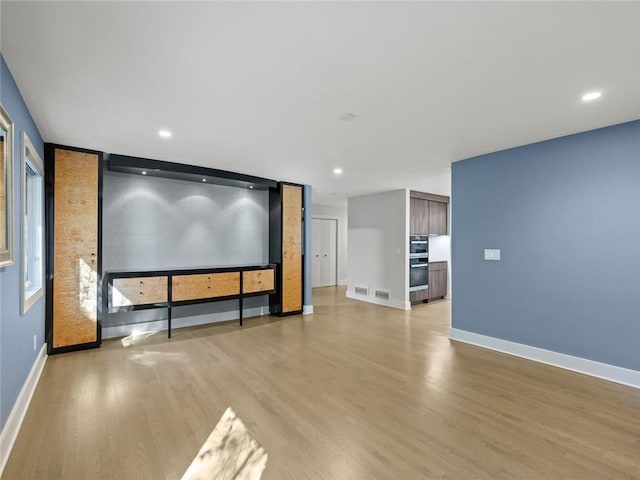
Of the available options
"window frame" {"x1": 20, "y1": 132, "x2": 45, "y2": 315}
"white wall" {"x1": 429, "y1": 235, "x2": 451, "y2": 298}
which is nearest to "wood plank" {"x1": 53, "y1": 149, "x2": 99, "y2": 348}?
"window frame" {"x1": 20, "y1": 132, "x2": 45, "y2": 315}

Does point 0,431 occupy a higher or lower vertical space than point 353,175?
lower

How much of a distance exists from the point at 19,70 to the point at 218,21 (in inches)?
60.7

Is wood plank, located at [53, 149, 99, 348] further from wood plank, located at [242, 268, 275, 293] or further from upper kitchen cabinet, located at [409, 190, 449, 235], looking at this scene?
upper kitchen cabinet, located at [409, 190, 449, 235]

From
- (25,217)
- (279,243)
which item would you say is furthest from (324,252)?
(25,217)

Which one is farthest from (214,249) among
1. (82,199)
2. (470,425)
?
(470,425)

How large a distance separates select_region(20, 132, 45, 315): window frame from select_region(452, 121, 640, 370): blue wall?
4735mm

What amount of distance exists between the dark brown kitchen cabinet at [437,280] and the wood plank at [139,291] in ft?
17.5

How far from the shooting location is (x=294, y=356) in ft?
11.9

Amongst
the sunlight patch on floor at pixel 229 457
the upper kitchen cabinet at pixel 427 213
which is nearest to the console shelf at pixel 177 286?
the sunlight patch on floor at pixel 229 457

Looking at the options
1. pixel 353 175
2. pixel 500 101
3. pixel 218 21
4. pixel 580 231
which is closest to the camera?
pixel 218 21

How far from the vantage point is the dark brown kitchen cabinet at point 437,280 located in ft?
22.8

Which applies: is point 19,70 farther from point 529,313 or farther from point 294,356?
point 529,313

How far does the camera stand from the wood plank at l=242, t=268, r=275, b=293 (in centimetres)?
502

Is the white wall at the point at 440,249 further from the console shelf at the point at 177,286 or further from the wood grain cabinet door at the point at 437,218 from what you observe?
the console shelf at the point at 177,286
